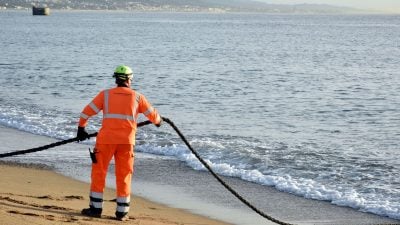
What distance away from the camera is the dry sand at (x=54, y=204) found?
8836 mm

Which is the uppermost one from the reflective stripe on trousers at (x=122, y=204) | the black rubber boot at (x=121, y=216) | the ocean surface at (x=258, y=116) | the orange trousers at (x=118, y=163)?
the orange trousers at (x=118, y=163)

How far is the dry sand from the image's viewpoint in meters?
8.84

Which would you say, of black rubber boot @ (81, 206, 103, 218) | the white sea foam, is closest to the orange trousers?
black rubber boot @ (81, 206, 103, 218)

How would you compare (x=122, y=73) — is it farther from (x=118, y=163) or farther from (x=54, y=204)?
(x=54, y=204)

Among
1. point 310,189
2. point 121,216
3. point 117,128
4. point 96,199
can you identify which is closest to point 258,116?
point 310,189

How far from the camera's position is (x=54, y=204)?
10086 millimetres

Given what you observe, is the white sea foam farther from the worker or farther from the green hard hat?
the green hard hat

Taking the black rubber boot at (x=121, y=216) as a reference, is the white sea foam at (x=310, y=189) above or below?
below

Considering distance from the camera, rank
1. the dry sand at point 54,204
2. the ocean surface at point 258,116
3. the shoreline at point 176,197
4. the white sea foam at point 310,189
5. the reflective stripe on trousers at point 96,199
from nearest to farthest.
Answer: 1. the dry sand at point 54,204
2. the reflective stripe on trousers at point 96,199
3. the shoreline at point 176,197
4. the white sea foam at point 310,189
5. the ocean surface at point 258,116

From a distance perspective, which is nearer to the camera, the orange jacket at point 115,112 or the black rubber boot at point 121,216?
the orange jacket at point 115,112

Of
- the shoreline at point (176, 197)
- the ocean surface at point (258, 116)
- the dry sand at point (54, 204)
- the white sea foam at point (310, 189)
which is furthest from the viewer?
the ocean surface at point (258, 116)

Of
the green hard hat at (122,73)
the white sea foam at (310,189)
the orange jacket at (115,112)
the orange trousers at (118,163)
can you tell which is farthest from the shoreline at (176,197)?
the green hard hat at (122,73)

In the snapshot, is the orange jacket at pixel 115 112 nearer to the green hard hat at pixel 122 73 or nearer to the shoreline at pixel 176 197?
the green hard hat at pixel 122 73

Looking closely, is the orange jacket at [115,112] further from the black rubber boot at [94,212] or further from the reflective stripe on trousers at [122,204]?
the black rubber boot at [94,212]
